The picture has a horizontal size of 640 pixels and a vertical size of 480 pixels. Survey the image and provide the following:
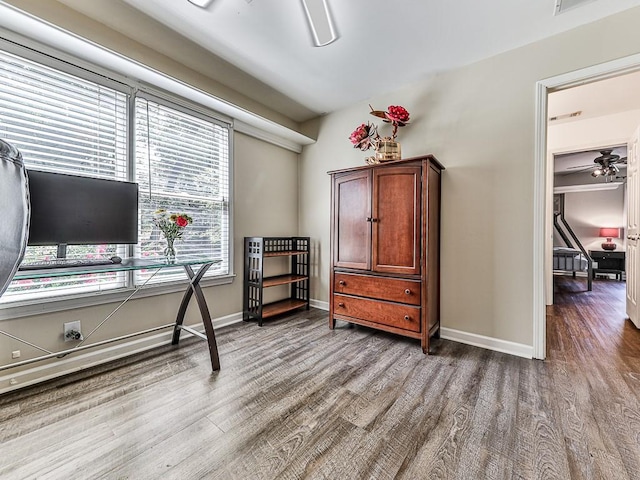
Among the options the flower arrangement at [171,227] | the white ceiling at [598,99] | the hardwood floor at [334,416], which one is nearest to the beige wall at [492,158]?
the hardwood floor at [334,416]

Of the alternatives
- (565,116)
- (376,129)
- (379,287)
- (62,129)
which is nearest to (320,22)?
(376,129)

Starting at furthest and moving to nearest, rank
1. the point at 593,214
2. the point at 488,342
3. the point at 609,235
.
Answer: the point at 593,214 < the point at 609,235 < the point at 488,342

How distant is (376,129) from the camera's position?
314 cm

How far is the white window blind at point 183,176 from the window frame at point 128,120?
39 mm

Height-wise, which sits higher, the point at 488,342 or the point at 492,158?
the point at 492,158

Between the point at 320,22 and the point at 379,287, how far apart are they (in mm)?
2187

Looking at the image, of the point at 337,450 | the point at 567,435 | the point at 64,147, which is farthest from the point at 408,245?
the point at 64,147

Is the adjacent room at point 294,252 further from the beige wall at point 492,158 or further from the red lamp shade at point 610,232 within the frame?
the red lamp shade at point 610,232

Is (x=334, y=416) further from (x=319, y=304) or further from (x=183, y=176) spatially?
(x=183, y=176)

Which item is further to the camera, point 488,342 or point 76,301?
point 488,342

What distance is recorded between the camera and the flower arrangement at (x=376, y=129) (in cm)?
272

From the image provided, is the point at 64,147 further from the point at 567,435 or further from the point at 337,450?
the point at 567,435

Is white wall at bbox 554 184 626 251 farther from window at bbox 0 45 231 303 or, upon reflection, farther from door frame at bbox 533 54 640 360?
window at bbox 0 45 231 303

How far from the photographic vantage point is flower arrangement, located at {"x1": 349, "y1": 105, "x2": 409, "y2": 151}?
8.91ft
